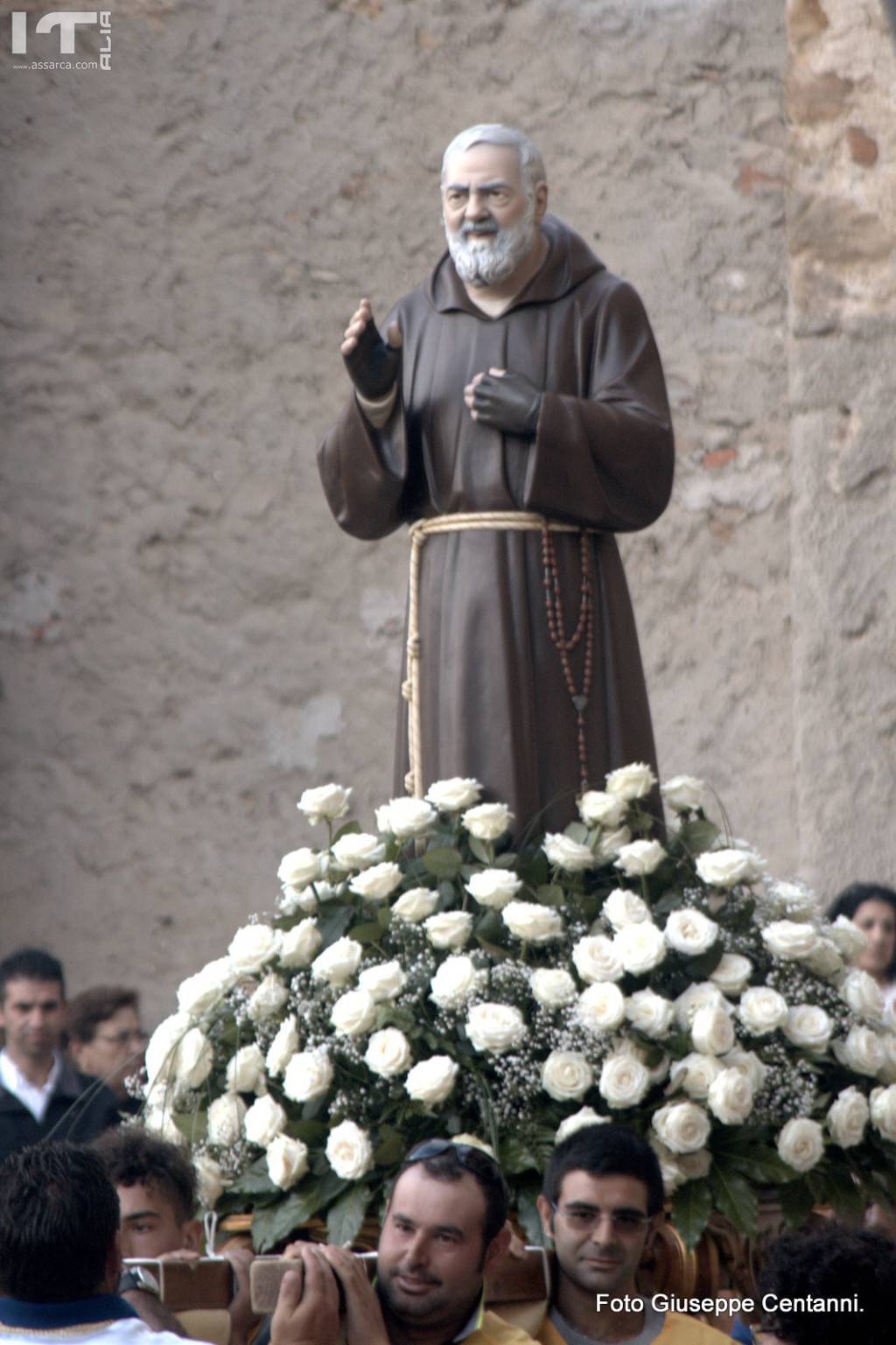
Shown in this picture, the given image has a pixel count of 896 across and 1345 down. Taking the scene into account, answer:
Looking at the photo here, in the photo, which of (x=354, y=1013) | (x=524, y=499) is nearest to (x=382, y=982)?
(x=354, y=1013)

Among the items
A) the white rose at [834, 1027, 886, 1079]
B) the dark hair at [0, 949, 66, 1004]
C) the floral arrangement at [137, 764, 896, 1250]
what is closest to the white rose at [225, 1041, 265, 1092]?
the floral arrangement at [137, 764, 896, 1250]

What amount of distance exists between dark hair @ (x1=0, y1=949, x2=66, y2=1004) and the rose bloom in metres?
2.07

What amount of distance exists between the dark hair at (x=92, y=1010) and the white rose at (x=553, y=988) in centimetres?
206

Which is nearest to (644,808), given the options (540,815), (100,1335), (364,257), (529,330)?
(540,815)

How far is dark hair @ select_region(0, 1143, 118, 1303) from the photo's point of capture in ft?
9.16

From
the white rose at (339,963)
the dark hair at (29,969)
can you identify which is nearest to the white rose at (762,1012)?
the white rose at (339,963)

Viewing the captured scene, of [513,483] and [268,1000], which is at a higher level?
[513,483]

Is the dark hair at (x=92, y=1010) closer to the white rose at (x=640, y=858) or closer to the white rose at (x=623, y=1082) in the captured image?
the white rose at (x=640, y=858)

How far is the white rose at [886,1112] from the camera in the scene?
3.90 m

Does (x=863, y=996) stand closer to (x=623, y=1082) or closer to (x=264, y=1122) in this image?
(x=623, y=1082)

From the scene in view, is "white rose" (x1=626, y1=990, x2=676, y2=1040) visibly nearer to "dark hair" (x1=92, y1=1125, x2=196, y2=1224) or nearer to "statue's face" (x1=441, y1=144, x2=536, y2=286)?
"dark hair" (x1=92, y1=1125, x2=196, y2=1224)

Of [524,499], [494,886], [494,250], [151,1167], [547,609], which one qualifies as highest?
[494,250]

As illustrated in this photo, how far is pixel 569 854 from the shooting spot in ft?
13.5

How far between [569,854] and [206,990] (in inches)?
28.0
